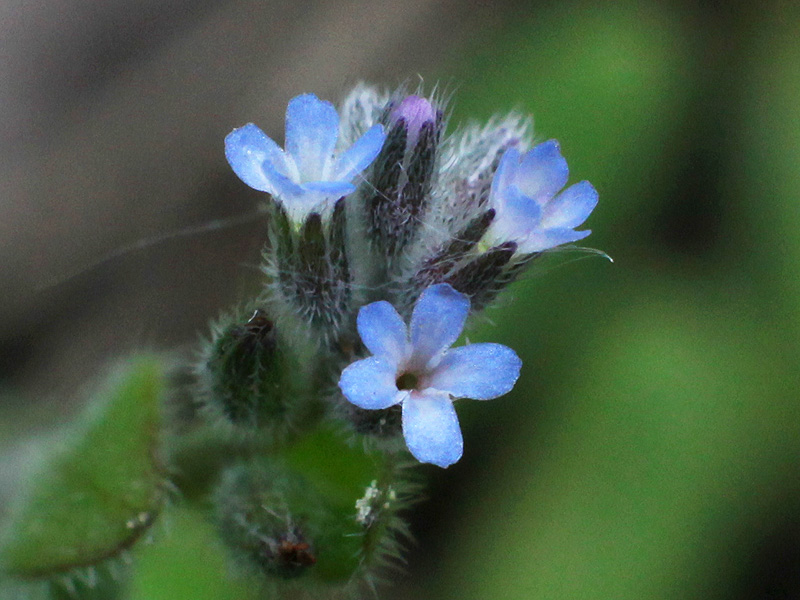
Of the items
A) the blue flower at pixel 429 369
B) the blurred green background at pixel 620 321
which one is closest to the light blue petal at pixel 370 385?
the blue flower at pixel 429 369

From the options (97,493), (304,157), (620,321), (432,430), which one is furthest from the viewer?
(620,321)

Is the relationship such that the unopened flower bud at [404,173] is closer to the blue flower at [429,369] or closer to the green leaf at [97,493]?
the blue flower at [429,369]

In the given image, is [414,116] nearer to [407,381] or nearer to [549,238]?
[549,238]

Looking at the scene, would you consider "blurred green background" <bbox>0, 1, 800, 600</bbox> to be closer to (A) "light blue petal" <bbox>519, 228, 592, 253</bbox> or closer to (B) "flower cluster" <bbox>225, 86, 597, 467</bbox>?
(B) "flower cluster" <bbox>225, 86, 597, 467</bbox>

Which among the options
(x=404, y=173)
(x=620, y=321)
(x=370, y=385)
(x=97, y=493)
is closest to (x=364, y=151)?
(x=404, y=173)

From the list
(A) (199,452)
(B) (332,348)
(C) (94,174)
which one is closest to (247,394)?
(B) (332,348)

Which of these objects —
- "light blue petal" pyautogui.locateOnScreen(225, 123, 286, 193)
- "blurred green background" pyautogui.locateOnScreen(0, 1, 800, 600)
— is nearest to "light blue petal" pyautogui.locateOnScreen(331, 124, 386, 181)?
"light blue petal" pyautogui.locateOnScreen(225, 123, 286, 193)

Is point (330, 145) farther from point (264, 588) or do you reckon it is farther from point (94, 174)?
point (94, 174)
